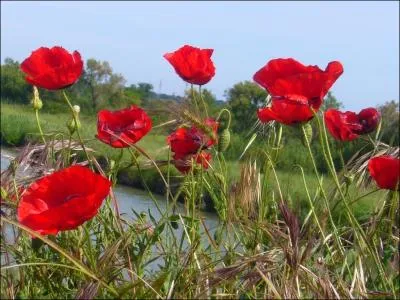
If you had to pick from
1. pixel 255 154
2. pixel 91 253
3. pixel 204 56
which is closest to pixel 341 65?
pixel 255 154

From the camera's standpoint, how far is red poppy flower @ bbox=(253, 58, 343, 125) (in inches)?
54.5

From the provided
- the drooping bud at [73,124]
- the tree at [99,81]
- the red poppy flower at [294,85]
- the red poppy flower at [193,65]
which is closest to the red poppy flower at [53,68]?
the drooping bud at [73,124]

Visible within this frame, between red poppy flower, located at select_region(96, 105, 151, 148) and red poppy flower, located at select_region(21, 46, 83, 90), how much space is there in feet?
0.34

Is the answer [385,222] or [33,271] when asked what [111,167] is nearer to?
[33,271]

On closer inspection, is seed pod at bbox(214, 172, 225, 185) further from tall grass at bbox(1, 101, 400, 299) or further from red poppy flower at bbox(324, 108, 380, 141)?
red poppy flower at bbox(324, 108, 380, 141)

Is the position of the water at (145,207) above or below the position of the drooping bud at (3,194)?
below

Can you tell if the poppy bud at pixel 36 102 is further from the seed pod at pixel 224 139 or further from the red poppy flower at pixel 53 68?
the seed pod at pixel 224 139

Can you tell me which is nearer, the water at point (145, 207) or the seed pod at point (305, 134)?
the seed pod at point (305, 134)

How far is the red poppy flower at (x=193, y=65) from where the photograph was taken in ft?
5.60

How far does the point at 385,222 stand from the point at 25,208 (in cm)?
62

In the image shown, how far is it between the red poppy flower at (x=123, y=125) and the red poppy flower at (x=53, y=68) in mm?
103

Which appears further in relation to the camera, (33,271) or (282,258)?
(33,271)

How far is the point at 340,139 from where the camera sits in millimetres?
1711

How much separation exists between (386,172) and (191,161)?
34 cm
